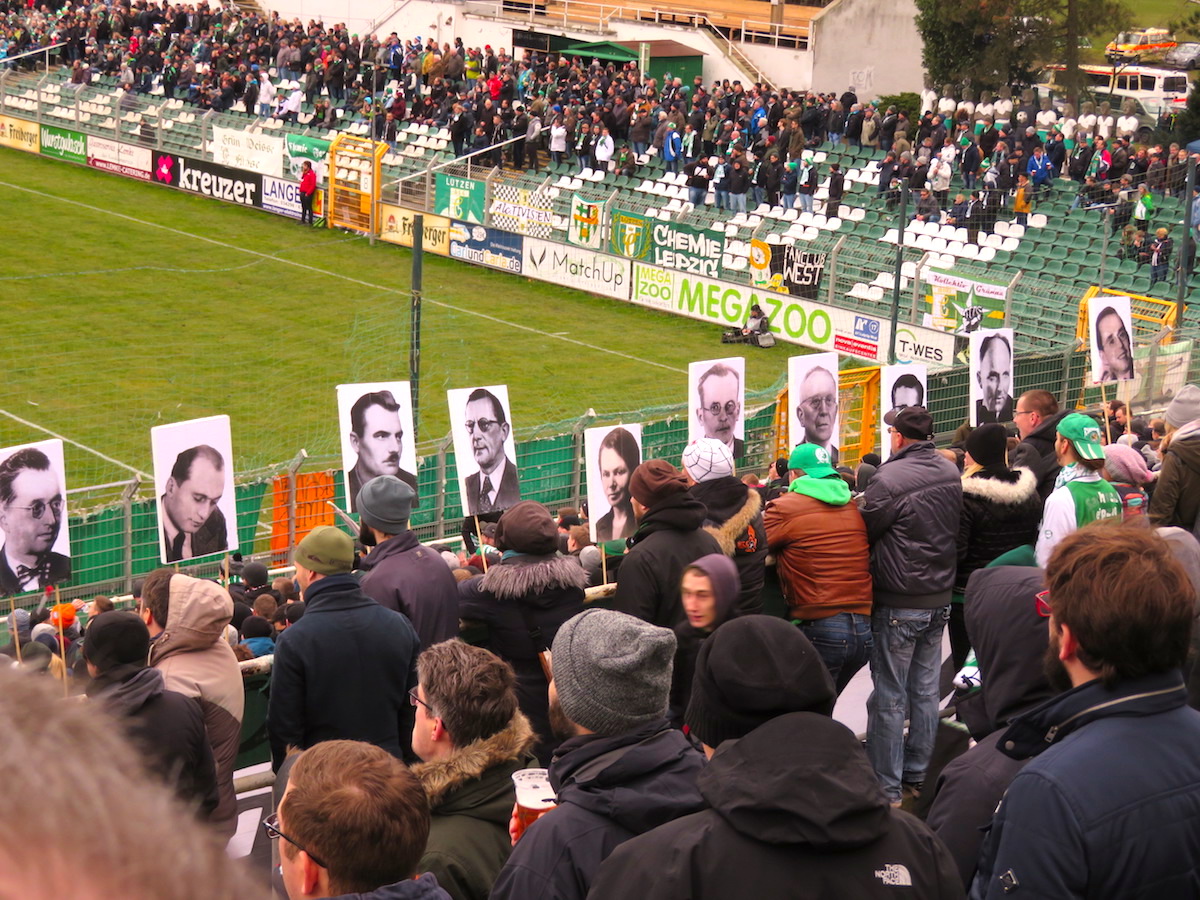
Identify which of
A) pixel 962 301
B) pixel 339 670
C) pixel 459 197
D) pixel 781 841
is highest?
pixel 781 841

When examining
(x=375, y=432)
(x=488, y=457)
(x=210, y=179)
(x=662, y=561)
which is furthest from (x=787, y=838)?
(x=210, y=179)

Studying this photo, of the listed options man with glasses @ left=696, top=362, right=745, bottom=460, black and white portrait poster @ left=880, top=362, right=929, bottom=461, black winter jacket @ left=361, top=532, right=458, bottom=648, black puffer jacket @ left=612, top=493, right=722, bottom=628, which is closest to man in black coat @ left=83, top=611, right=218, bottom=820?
black winter jacket @ left=361, top=532, right=458, bottom=648

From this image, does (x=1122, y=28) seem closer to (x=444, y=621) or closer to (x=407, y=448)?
(x=407, y=448)

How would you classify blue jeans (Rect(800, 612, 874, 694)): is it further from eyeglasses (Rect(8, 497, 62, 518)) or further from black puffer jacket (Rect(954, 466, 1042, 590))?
eyeglasses (Rect(8, 497, 62, 518))

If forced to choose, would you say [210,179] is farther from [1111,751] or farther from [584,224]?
[1111,751]

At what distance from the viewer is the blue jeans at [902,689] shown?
642 centimetres

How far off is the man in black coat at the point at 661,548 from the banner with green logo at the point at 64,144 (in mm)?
37551

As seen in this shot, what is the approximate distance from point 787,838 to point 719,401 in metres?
9.46

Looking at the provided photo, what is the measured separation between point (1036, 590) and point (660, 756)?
132 cm

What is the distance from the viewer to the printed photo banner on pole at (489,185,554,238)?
1193 inches

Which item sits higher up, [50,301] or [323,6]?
[323,6]

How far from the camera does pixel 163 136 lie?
38.3m

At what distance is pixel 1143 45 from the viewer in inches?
1911

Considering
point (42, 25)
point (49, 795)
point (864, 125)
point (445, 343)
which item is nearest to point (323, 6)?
point (42, 25)
